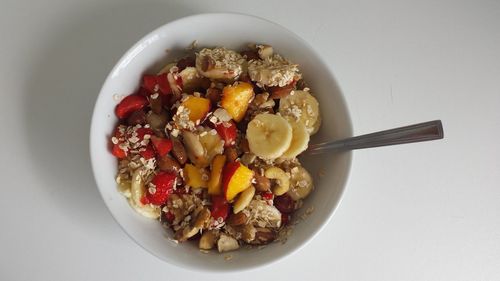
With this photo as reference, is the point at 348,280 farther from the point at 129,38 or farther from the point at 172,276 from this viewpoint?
the point at 129,38

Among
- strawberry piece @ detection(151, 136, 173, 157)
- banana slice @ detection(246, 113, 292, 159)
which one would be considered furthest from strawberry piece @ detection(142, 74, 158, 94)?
banana slice @ detection(246, 113, 292, 159)

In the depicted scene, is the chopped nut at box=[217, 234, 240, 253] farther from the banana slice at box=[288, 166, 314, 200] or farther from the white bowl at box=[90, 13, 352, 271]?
the banana slice at box=[288, 166, 314, 200]

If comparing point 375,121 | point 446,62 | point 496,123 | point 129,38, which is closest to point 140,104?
point 129,38

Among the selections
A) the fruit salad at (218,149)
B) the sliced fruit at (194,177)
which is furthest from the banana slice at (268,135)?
the sliced fruit at (194,177)

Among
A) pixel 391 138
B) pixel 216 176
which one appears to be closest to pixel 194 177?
pixel 216 176

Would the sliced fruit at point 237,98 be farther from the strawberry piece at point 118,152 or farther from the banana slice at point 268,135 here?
the strawberry piece at point 118,152

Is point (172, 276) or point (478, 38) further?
point (478, 38)

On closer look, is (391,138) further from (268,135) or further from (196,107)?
(196,107)
